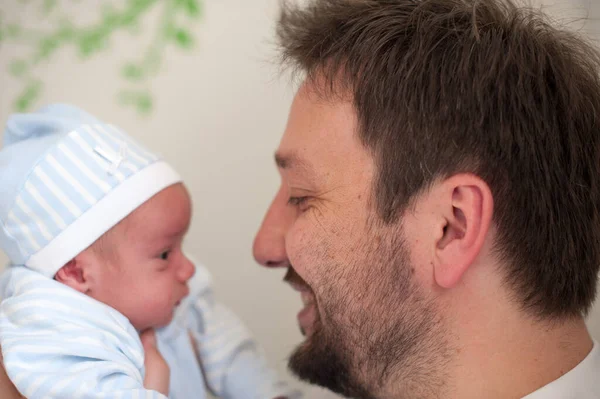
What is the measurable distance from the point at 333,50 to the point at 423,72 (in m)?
0.20

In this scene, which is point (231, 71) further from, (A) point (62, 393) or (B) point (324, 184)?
(A) point (62, 393)

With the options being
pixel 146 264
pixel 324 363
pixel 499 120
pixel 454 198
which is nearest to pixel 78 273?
Answer: pixel 146 264

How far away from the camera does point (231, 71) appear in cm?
193

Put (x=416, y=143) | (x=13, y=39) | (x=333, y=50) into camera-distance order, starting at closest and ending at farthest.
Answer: (x=416, y=143) < (x=333, y=50) < (x=13, y=39)

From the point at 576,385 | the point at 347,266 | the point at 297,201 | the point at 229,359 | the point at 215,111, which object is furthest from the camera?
the point at 215,111

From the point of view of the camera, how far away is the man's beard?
3.72 feet

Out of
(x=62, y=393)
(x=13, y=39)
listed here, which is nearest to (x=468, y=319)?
(x=62, y=393)

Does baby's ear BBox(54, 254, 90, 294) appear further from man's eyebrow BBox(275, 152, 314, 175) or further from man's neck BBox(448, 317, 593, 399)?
man's neck BBox(448, 317, 593, 399)

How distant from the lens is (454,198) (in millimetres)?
1071

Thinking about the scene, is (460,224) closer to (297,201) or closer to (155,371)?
(297,201)

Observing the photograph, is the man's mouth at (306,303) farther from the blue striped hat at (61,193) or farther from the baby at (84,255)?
the blue striped hat at (61,193)

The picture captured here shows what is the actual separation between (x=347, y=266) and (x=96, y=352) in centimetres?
47

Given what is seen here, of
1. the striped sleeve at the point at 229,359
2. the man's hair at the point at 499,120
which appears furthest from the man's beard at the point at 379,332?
the striped sleeve at the point at 229,359

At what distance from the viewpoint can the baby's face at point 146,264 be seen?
1.30 metres
